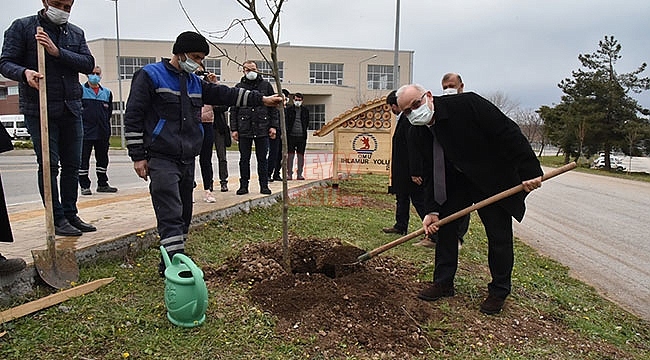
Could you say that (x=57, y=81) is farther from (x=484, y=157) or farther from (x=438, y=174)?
(x=484, y=157)

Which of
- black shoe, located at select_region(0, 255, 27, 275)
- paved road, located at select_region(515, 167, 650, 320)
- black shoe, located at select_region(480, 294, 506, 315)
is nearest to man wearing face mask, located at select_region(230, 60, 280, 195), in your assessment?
black shoe, located at select_region(0, 255, 27, 275)

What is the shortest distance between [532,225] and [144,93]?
7.47 metres

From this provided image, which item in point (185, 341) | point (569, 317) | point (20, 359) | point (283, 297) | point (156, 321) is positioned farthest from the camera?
point (569, 317)

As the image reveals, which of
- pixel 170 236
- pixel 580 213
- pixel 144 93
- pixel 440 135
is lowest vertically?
pixel 580 213

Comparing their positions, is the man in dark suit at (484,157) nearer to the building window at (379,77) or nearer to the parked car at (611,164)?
the parked car at (611,164)

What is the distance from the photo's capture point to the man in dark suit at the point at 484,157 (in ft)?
11.0

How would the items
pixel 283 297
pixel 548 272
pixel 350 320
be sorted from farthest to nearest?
1. pixel 548 272
2. pixel 283 297
3. pixel 350 320

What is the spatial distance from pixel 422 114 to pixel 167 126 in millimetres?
1822

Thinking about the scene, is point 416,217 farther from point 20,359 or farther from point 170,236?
point 20,359

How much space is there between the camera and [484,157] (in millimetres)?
3453

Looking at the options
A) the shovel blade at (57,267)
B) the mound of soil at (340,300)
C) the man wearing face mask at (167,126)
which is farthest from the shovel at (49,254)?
the mound of soil at (340,300)

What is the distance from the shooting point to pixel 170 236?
337 cm

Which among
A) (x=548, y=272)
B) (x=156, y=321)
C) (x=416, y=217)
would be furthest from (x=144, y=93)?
(x=416, y=217)

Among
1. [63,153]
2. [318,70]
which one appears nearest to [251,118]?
[63,153]
